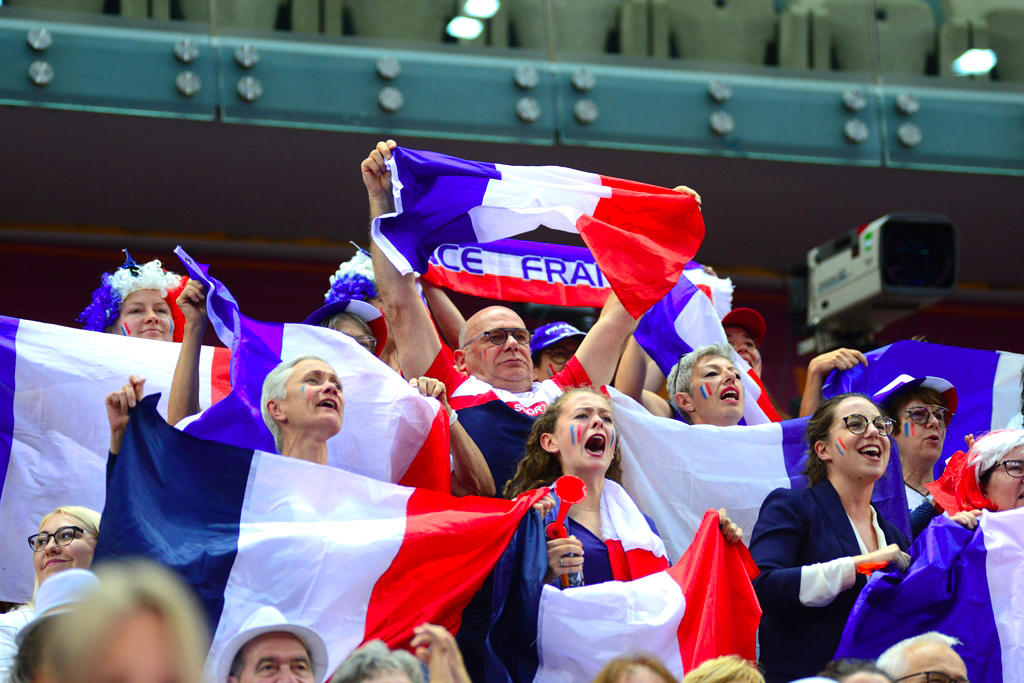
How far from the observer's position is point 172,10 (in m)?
7.76

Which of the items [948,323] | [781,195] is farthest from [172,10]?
[948,323]

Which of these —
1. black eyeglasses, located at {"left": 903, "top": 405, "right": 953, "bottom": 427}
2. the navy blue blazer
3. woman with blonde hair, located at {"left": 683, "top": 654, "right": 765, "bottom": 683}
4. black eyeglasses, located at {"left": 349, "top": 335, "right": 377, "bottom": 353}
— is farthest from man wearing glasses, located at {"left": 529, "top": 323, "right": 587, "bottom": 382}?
woman with blonde hair, located at {"left": 683, "top": 654, "right": 765, "bottom": 683}

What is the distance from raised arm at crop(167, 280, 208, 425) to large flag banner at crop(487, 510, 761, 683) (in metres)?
1.31

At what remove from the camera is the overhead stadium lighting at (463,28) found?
8.17 meters

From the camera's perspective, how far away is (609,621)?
11.5ft

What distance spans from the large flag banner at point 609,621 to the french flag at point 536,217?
1279 mm

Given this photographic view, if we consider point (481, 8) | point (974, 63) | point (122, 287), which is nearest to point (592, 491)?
point (122, 287)

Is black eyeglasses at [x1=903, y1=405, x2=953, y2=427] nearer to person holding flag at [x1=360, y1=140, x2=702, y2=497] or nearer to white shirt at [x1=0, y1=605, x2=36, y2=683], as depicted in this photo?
person holding flag at [x1=360, y1=140, x2=702, y2=497]

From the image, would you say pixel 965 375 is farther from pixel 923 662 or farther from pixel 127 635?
pixel 127 635

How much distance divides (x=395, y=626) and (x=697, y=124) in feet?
17.5

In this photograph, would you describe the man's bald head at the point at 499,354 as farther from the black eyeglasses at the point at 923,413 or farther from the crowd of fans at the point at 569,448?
the black eyeglasses at the point at 923,413

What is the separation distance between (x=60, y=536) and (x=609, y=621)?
4.42 feet

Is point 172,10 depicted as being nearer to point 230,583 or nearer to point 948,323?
point 230,583

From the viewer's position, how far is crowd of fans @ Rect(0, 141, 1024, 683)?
317 cm
